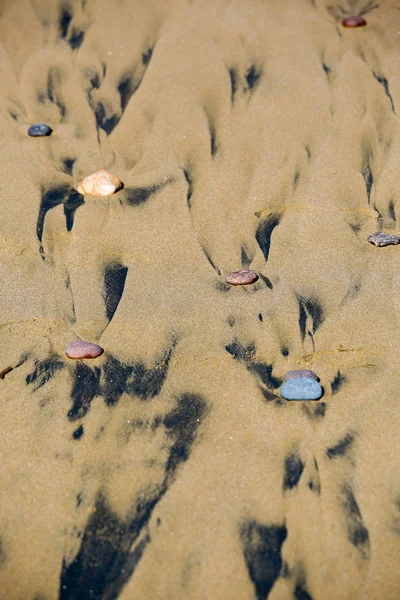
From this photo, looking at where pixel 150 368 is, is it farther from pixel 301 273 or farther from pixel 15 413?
pixel 301 273

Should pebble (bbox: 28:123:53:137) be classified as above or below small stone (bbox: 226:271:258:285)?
above

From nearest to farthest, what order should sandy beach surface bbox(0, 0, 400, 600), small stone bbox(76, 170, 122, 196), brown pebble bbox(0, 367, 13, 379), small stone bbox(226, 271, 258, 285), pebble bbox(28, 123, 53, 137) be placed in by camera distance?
sandy beach surface bbox(0, 0, 400, 600)
brown pebble bbox(0, 367, 13, 379)
small stone bbox(226, 271, 258, 285)
small stone bbox(76, 170, 122, 196)
pebble bbox(28, 123, 53, 137)

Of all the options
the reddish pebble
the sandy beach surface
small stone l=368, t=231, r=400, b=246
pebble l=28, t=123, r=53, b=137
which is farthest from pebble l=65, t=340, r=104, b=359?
the reddish pebble

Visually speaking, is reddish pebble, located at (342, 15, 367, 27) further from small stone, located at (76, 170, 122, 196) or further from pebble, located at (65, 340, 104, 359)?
pebble, located at (65, 340, 104, 359)

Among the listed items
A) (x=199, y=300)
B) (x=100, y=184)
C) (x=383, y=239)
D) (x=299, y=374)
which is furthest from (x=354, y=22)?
(x=299, y=374)

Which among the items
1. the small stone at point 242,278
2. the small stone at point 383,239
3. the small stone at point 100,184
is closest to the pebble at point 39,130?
the small stone at point 100,184

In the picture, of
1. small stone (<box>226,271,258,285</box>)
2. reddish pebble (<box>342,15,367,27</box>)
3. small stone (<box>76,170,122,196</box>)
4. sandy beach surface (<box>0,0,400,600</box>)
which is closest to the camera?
sandy beach surface (<box>0,0,400,600</box>)
